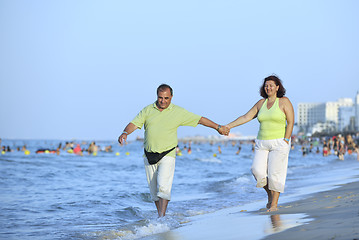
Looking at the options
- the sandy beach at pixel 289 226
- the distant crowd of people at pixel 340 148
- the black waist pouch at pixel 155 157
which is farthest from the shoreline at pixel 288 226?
the distant crowd of people at pixel 340 148

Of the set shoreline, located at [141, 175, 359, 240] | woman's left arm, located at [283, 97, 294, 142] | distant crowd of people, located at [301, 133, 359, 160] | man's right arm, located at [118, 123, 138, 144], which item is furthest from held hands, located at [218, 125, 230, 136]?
distant crowd of people, located at [301, 133, 359, 160]

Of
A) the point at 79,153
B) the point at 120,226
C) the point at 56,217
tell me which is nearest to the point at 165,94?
the point at 120,226

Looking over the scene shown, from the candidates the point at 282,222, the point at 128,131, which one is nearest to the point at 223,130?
the point at 128,131

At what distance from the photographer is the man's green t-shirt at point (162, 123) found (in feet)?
20.2

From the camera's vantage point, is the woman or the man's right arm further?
the woman

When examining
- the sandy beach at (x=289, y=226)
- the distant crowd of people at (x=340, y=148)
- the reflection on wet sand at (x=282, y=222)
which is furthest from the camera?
the distant crowd of people at (x=340, y=148)

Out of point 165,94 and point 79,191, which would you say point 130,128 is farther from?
point 79,191

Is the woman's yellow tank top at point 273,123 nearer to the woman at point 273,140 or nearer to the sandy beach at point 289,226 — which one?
the woman at point 273,140

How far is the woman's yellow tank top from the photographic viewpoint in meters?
6.46

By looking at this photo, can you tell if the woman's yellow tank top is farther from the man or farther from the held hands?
the man

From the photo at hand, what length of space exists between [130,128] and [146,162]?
0.50 metres

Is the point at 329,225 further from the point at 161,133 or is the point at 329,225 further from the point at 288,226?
the point at 161,133

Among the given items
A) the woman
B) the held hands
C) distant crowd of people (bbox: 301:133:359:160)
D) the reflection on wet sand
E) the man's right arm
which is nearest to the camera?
the reflection on wet sand

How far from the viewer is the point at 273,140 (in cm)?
645
